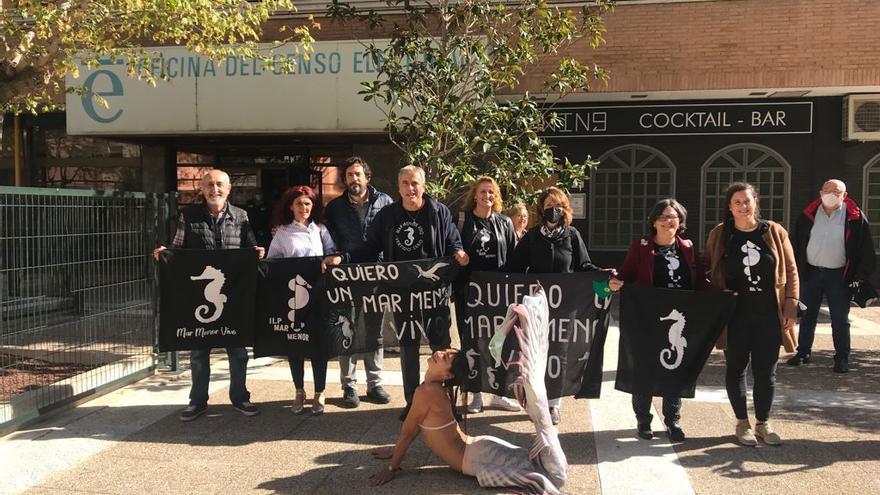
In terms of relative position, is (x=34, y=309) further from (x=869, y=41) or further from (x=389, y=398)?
(x=869, y=41)

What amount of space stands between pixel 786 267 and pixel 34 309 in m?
6.15

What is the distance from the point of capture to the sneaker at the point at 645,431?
4.89m

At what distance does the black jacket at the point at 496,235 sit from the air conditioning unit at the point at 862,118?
33.4 feet

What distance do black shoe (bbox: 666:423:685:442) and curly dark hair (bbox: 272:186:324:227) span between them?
333 cm

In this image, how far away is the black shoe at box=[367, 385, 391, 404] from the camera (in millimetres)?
5770

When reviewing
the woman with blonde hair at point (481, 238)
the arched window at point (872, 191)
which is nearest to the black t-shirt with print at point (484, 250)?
the woman with blonde hair at point (481, 238)

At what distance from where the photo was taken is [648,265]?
15.9 ft

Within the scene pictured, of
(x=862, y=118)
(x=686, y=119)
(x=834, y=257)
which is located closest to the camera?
(x=834, y=257)

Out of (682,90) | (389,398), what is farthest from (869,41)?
(389,398)

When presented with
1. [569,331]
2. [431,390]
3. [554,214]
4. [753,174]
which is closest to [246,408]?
Result: [431,390]

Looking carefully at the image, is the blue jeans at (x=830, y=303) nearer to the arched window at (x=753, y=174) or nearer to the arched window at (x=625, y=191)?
the arched window at (x=753, y=174)

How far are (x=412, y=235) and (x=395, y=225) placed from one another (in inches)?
6.5

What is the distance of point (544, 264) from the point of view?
5.05 m

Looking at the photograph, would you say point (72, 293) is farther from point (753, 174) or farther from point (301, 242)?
point (753, 174)
